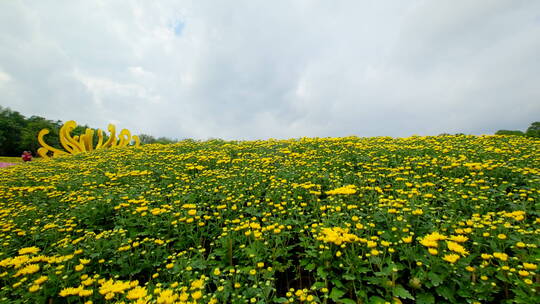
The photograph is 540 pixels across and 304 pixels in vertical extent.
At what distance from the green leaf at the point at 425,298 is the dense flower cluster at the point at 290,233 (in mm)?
15

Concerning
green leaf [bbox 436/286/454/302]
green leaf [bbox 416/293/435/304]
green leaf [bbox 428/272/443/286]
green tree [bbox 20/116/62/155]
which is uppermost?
green tree [bbox 20/116/62/155]

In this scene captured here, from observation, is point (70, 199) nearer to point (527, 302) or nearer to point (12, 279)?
point (12, 279)

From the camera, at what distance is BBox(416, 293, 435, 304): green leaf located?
7.17 feet

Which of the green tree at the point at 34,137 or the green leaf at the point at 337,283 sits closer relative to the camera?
the green leaf at the point at 337,283

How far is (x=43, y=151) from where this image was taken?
17.4 metres

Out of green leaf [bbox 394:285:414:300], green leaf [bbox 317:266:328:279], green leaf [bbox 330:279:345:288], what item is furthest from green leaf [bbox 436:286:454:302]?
green leaf [bbox 317:266:328:279]

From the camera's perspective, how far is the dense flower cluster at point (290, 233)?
2.39 metres

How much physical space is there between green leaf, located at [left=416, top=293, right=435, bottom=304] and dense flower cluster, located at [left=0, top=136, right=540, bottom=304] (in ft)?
0.05

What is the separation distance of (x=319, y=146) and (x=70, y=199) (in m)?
6.83

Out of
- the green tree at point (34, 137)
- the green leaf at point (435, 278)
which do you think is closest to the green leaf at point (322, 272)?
the green leaf at point (435, 278)

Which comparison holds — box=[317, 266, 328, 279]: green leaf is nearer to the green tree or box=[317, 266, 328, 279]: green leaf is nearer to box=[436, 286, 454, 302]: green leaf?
box=[436, 286, 454, 302]: green leaf

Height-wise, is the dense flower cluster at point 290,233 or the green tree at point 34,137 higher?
the green tree at point 34,137

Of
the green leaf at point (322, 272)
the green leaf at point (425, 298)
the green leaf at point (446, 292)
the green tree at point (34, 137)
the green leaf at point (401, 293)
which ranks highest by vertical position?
the green tree at point (34, 137)

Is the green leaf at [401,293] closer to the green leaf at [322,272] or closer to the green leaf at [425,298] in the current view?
the green leaf at [425,298]
